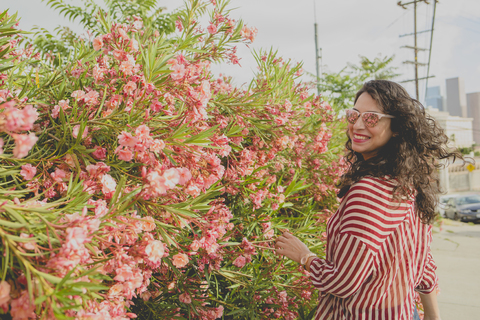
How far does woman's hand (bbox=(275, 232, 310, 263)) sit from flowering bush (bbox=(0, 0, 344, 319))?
30 centimetres

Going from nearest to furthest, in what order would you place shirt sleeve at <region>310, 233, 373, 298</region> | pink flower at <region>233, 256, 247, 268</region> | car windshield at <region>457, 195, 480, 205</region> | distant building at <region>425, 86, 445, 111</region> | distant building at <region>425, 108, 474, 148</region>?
shirt sleeve at <region>310, 233, 373, 298</region>, pink flower at <region>233, 256, 247, 268</region>, car windshield at <region>457, 195, 480, 205</region>, distant building at <region>425, 108, 474, 148</region>, distant building at <region>425, 86, 445, 111</region>

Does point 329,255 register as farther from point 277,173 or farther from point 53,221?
point 277,173

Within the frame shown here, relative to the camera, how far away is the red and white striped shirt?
1368 millimetres

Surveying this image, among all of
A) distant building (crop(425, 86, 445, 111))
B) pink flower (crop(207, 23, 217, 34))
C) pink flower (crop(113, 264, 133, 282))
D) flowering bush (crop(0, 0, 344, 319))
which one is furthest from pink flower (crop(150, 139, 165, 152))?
distant building (crop(425, 86, 445, 111))

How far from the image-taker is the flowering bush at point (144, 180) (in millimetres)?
882

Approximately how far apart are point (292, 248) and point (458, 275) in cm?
592

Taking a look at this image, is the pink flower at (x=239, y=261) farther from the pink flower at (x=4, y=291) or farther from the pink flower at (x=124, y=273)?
the pink flower at (x=4, y=291)

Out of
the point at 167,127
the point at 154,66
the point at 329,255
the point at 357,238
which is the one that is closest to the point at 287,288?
the point at 329,255

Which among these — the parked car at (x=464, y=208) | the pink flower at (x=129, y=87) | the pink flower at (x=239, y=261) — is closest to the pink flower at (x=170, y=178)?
the pink flower at (x=129, y=87)

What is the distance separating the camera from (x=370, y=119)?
1.61 meters

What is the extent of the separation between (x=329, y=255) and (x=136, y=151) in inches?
37.6

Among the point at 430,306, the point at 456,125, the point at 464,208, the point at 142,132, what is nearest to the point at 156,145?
the point at 142,132

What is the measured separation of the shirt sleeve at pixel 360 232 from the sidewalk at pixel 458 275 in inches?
151

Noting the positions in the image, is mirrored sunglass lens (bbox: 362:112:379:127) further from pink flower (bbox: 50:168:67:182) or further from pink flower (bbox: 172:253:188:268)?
pink flower (bbox: 50:168:67:182)
